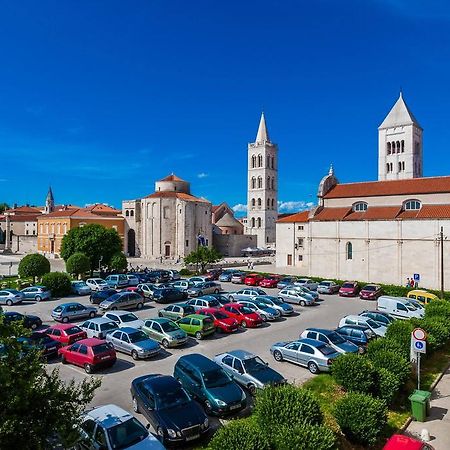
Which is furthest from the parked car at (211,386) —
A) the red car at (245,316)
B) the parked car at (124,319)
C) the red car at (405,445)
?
the red car at (245,316)

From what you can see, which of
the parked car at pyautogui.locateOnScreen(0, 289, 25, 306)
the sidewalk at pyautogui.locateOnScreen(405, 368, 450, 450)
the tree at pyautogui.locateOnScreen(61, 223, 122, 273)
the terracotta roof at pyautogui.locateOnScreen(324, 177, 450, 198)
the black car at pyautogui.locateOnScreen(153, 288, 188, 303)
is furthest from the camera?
the tree at pyautogui.locateOnScreen(61, 223, 122, 273)

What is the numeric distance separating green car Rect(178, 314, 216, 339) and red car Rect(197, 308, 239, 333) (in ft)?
1.96

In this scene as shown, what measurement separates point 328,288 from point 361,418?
92.3 feet

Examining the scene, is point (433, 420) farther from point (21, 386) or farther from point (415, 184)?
point (415, 184)

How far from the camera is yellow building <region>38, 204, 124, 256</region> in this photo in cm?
7988

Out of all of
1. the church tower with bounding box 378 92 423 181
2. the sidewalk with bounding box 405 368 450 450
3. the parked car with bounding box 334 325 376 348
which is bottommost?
the sidewalk with bounding box 405 368 450 450

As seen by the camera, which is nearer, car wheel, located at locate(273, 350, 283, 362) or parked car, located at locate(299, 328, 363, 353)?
parked car, located at locate(299, 328, 363, 353)

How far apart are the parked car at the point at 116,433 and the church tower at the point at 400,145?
81917mm

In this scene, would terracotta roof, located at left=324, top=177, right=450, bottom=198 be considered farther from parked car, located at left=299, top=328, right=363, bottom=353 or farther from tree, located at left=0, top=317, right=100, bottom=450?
tree, located at left=0, top=317, right=100, bottom=450

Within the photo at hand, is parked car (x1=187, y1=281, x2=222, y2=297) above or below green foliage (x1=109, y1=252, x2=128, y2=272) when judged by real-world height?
below

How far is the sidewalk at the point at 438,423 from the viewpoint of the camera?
41.0 ft

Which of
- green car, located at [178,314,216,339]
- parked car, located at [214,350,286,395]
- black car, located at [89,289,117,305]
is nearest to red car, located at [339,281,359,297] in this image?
green car, located at [178,314,216,339]

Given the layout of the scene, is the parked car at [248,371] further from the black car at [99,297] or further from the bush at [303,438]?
the black car at [99,297]

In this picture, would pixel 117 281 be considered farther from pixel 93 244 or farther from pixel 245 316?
pixel 245 316
